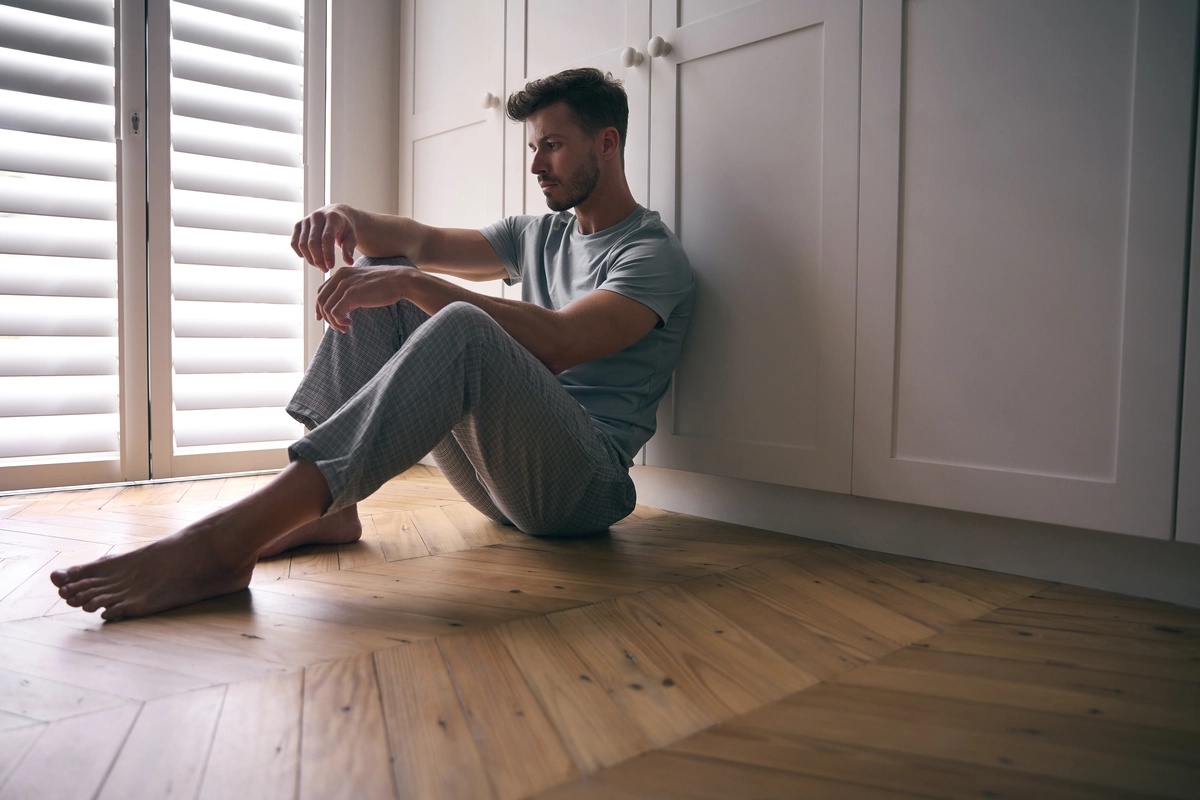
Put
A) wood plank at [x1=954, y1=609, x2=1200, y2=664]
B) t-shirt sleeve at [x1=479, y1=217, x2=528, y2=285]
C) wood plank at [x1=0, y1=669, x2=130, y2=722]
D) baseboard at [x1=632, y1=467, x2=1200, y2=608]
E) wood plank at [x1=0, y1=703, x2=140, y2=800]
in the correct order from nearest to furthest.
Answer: wood plank at [x1=0, y1=703, x2=140, y2=800], wood plank at [x1=0, y1=669, x2=130, y2=722], wood plank at [x1=954, y1=609, x2=1200, y2=664], baseboard at [x1=632, y1=467, x2=1200, y2=608], t-shirt sleeve at [x1=479, y1=217, x2=528, y2=285]

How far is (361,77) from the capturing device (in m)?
2.51

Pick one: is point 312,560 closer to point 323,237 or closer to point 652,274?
point 323,237

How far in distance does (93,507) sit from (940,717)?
1.75m

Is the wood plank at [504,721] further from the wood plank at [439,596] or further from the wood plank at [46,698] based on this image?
the wood plank at [46,698]

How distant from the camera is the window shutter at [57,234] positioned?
1.92 m

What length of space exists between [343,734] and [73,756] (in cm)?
22

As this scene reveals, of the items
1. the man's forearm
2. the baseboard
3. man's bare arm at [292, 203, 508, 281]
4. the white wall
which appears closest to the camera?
the baseboard

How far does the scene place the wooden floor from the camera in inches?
27.1

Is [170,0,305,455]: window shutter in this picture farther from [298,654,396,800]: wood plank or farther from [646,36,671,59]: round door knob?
[298,654,396,800]: wood plank

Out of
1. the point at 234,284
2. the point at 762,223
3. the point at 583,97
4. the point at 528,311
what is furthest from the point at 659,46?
the point at 234,284

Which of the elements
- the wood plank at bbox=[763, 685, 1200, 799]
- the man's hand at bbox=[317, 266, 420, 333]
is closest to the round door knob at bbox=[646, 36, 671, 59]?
the man's hand at bbox=[317, 266, 420, 333]

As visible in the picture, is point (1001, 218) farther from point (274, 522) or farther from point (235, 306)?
point (235, 306)

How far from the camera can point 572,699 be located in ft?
2.76

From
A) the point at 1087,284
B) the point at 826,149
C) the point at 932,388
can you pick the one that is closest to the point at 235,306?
the point at 826,149
